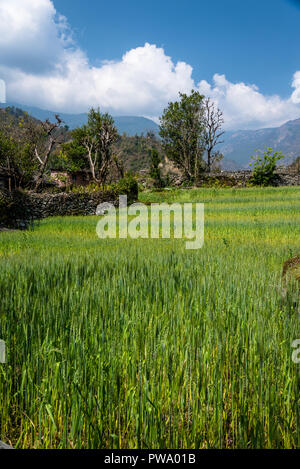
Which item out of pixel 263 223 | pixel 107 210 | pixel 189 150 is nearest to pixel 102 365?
pixel 263 223

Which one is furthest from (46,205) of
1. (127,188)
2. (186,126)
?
(186,126)

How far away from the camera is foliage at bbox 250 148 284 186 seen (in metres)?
24.1

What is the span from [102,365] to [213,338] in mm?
747

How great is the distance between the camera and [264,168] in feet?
80.7

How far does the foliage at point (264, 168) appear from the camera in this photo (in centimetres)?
2412

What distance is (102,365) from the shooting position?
5.40ft

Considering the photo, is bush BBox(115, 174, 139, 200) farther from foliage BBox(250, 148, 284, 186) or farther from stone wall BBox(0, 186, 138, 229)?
foliage BBox(250, 148, 284, 186)

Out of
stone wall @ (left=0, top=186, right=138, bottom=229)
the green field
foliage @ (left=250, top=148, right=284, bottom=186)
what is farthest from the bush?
the green field

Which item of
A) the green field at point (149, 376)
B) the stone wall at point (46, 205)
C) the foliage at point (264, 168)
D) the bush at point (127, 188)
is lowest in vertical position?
the green field at point (149, 376)

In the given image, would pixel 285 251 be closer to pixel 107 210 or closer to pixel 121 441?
pixel 121 441

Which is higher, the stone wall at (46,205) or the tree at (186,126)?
the tree at (186,126)

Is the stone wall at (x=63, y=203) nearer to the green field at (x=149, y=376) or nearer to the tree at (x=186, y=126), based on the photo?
the green field at (x=149, y=376)

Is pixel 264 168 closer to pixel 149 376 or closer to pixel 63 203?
pixel 63 203

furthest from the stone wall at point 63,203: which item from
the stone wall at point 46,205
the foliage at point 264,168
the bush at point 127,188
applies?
the foliage at point 264,168
